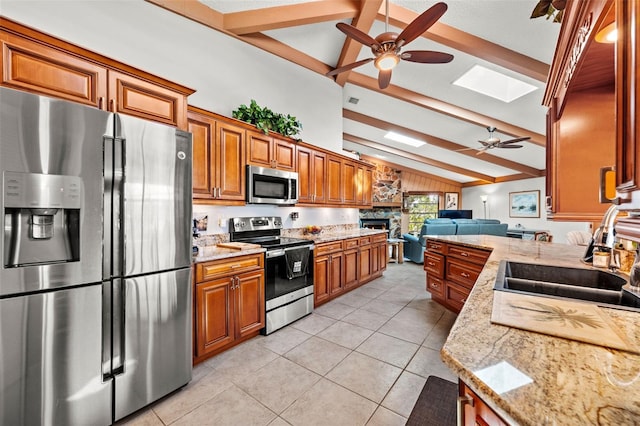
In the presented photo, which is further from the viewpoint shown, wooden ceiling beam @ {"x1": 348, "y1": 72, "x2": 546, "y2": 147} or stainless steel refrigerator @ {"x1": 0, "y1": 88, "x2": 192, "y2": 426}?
wooden ceiling beam @ {"x1": 348, "y1": 72, "x2": 546, "y2": 147}

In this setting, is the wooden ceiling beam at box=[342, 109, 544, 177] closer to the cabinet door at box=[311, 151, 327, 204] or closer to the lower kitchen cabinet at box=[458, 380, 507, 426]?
the cabinet door at box=[311, 151, 327, 204]

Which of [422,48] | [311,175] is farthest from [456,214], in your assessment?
[311,175]

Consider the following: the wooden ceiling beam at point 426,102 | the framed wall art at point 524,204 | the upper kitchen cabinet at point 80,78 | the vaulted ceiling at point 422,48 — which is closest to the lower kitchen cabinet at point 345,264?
the upper kitchen cabinet at point 80,78

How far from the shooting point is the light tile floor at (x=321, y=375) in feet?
5.19

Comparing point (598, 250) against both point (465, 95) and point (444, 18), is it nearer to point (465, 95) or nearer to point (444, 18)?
point (444, 18)

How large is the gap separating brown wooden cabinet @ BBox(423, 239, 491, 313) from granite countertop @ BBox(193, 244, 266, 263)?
2134mm

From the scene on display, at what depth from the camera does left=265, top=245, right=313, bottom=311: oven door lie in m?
2.61

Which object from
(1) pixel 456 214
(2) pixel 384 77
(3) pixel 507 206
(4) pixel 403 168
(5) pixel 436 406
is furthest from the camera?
(4) pixel 403 168

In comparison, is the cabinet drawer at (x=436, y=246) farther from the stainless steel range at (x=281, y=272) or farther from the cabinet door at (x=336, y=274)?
the stainless steel range at (x=281, y=272)

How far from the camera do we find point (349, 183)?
4441 mm

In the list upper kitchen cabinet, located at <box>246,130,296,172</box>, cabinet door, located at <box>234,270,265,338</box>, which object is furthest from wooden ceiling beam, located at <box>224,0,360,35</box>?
cabinet door, located at <box>234,270,265,338</box>

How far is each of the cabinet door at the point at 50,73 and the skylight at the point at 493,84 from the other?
408 centimetres

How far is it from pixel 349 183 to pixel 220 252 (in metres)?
2.71

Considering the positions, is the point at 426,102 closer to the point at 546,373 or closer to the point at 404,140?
the point at 404,140
